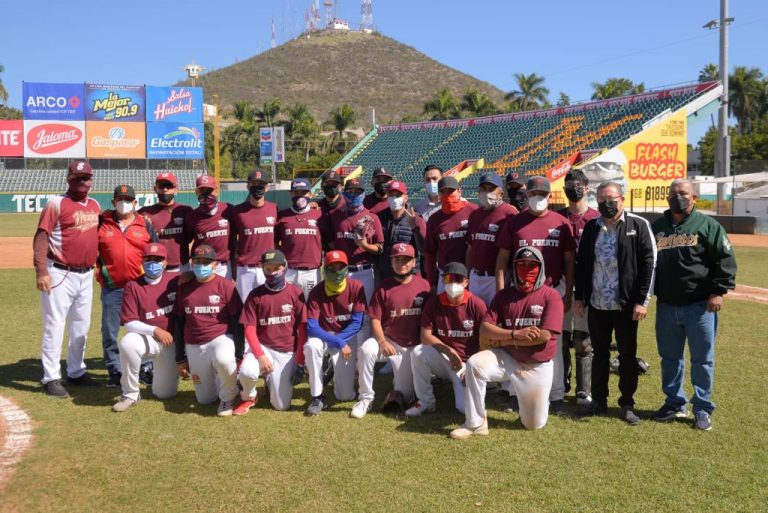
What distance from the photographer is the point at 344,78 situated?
467ft

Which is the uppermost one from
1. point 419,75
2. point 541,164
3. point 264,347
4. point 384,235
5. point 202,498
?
point 419,75

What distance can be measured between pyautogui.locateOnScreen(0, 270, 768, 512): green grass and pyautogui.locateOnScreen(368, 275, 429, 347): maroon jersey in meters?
0.79

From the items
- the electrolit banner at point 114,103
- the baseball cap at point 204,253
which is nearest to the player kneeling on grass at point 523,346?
the baseball cap at point 204,253

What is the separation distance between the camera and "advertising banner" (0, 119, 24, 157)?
167 feet

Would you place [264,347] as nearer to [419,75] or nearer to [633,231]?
[633,231]

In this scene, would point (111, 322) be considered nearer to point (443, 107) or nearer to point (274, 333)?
point (274, 333)

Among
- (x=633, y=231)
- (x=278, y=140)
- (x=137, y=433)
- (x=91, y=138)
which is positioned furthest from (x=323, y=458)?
(x=91, y=138)

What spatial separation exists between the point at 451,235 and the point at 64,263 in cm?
402

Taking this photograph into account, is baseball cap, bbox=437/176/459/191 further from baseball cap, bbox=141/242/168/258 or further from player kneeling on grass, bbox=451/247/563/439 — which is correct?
baseball cap, bbox=141/242/168/258

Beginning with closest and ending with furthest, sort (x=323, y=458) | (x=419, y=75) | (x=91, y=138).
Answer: (x=323, y=458), (x=91, y=138), (x=419, y=75)

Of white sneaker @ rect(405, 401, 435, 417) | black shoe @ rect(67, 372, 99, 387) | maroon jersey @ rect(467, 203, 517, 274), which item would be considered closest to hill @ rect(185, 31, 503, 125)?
black shoe @ rect(67, 372, 99, 387)

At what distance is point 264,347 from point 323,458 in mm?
1654

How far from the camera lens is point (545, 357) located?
5.63 m

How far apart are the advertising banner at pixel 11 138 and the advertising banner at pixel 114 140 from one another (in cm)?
507
